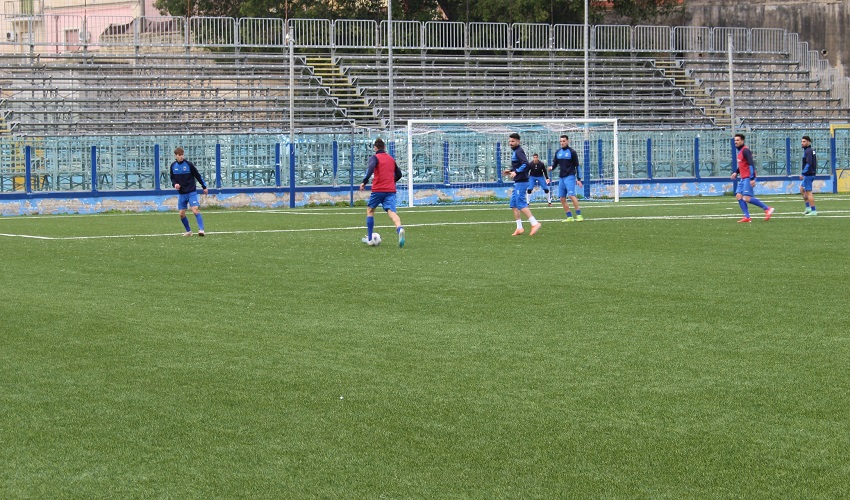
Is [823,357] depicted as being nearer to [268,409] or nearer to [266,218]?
[268,409]

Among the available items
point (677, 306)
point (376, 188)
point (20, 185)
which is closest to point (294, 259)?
point (376, 188)

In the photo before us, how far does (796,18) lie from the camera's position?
50.1m

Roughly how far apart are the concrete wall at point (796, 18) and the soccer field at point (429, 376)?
35.8 meters

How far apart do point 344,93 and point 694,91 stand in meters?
13.9

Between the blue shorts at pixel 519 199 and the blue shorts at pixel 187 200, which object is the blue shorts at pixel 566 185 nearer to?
the blue shorts at pixel 519 199

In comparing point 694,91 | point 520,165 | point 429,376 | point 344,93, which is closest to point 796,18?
point 694,91

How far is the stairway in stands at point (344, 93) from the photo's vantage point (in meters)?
41.2

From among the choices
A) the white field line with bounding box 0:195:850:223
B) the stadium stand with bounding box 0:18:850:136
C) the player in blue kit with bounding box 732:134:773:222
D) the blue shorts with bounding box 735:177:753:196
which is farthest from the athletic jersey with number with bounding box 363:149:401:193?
the stadium stand with bounding box 0:18:850:136

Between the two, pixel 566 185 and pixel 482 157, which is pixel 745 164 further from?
pixel 482 157

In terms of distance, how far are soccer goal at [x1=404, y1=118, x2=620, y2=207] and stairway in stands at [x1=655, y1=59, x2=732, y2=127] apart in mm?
8987

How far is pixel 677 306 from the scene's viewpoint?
37.3 feet

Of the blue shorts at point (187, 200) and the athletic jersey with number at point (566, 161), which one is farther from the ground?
the athletic jersey with number at point (566, 161)

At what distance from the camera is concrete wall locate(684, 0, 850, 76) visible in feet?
164

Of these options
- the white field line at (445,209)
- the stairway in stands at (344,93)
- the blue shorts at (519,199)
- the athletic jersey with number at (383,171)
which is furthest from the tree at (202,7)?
the athletic jersey with number at (383,171)
